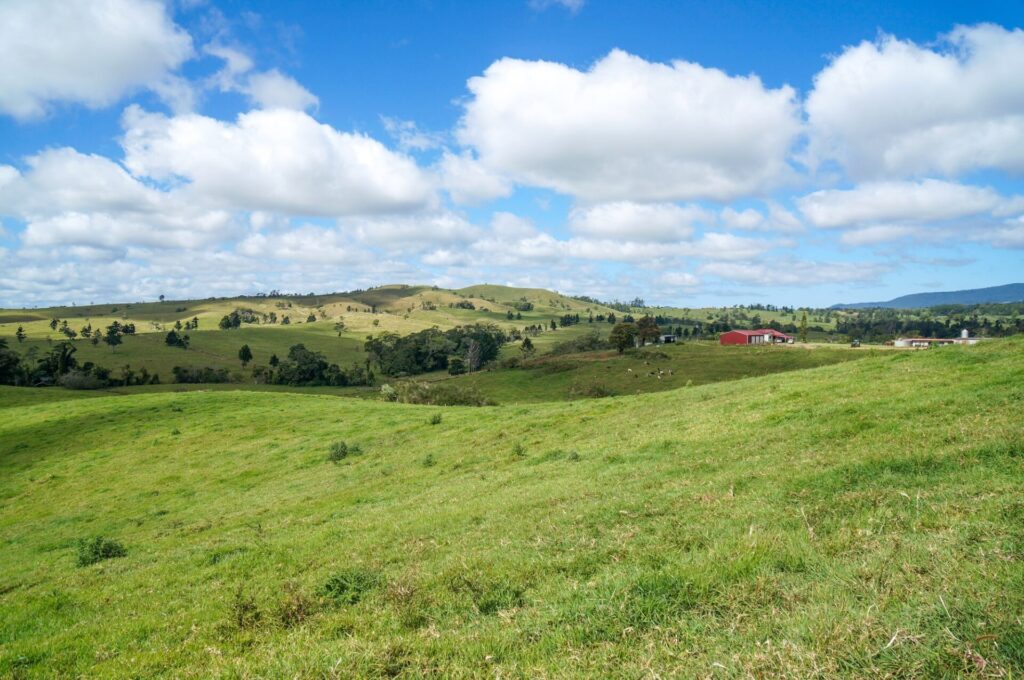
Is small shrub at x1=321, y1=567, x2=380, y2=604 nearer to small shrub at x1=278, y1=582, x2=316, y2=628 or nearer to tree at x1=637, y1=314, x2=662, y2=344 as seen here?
small shrub at x1=278, y1=582, x2=316, y2=628

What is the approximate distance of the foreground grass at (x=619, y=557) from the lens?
6.41 metres

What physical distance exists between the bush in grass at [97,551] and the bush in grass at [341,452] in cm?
1250

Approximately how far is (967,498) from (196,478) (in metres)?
35.2

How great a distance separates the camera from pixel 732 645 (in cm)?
636

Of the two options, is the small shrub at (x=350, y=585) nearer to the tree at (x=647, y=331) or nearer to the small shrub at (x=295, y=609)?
the small shrub at (x=295, y=609)

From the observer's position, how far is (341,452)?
31.5m

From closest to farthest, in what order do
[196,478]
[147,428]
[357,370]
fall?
[196,478]
[147,428]
[357,370]

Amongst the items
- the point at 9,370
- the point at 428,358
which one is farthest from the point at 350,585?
the point at 428,358

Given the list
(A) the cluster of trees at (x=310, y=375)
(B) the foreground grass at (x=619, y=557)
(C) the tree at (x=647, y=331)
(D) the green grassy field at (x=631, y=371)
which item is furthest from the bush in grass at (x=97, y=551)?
(C) the tree at (x=647, y=331)

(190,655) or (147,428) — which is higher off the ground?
(190,655)

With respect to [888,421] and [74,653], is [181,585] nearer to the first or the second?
[74,653]

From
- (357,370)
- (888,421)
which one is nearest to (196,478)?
(888,421)

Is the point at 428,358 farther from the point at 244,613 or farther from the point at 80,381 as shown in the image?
the point at 244,613

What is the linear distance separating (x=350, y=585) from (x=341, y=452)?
71.6 ft
